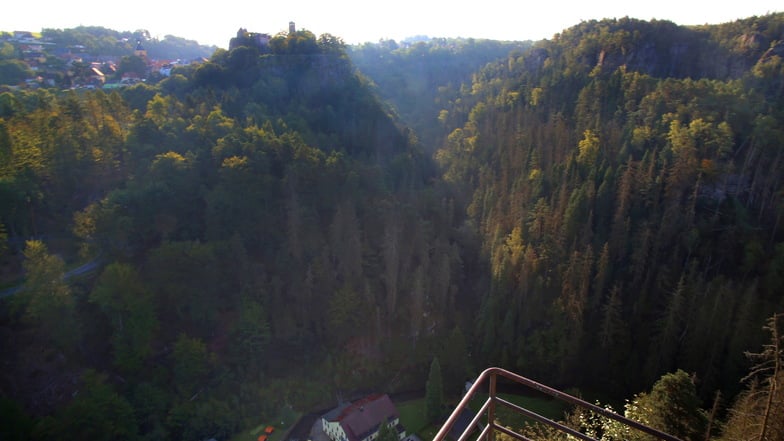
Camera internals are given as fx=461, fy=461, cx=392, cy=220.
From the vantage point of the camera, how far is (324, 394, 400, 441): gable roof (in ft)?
54.5

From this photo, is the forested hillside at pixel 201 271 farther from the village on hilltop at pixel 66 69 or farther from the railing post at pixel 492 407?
the railing post at pixel 492 407

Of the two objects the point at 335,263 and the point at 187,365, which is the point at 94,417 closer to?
the point at 187,365

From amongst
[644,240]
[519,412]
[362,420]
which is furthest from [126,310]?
→ [644,240]

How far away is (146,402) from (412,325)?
11.1m

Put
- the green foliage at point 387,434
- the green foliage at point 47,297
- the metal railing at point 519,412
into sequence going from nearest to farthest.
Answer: the metal railing at point 519,412 → the green foliage at point 387,434 → the green foliage at point 47,297

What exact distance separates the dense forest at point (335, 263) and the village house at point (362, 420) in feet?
6.64

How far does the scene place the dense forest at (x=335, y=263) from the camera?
17.1 meters

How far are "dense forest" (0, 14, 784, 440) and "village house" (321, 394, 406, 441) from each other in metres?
2.02

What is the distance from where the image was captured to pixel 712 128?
22859 mm

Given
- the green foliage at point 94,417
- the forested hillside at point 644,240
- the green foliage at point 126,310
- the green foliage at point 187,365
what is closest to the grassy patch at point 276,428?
the green foliage at point 187,365

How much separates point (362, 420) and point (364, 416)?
178mm

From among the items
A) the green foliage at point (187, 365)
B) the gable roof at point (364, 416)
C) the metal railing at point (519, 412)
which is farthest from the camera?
the green foliage at point (187, 365)

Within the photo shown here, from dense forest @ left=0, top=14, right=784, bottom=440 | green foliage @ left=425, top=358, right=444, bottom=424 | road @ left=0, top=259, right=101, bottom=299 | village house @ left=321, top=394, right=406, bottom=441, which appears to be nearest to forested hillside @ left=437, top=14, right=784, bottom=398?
dense forest @ left=0, top=14, right=784, bottom=440

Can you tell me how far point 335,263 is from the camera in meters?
22.0
